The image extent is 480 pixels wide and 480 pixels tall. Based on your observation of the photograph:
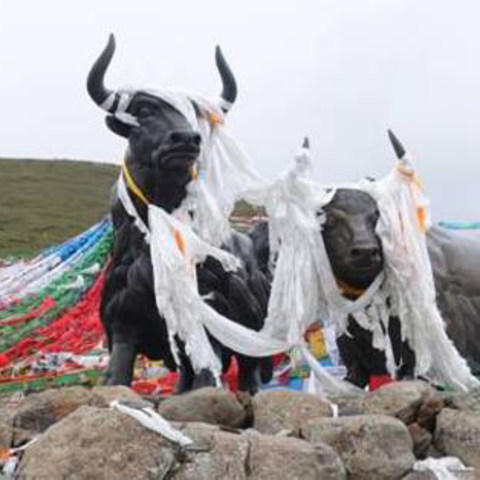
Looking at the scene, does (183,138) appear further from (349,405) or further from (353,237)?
(349,405)

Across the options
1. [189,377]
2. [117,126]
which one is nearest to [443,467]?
[189,377]

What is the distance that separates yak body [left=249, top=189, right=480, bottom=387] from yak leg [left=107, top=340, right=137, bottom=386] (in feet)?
3.43

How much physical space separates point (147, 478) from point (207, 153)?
2.82 m

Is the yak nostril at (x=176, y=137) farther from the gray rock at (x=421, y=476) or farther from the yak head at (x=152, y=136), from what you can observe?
the gray rock at (x=421, y=476)

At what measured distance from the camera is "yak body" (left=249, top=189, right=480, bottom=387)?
4.77 meters

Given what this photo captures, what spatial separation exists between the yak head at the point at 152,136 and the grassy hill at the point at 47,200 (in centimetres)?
1956

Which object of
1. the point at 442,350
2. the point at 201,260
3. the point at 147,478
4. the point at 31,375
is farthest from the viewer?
the point at 31,375

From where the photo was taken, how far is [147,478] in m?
2.78

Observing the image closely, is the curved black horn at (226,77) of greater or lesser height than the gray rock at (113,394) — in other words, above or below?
above

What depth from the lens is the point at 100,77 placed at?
530 cm

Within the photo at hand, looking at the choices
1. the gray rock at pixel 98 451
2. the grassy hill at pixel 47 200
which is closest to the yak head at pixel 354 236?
the gray rock at pixel 98 451

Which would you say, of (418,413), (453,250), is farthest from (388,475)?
(453,250)

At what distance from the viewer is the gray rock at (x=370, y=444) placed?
299 centimetres

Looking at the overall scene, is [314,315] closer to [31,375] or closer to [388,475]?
[388,475]
